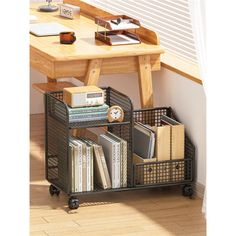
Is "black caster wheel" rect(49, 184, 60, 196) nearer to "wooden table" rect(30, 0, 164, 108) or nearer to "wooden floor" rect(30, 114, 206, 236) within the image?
"wooden floor" rect(30, 114, 206, 236)

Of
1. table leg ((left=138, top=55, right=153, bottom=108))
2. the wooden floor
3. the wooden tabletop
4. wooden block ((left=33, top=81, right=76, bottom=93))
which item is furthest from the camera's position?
wooden block ((left=33, top=81, right=76, bottom=93))

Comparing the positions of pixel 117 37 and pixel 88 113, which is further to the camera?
pixel 117 37

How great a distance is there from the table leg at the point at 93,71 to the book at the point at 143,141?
32cm

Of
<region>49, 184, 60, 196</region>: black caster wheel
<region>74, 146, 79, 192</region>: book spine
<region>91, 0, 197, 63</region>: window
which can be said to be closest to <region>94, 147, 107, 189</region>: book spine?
<region>74, 146, 79, 192</region>: book spine

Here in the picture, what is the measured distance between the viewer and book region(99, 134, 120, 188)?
4906mm

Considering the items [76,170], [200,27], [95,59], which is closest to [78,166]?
[76,170]

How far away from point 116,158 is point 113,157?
0.02m

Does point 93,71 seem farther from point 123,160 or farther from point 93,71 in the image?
point 123,160

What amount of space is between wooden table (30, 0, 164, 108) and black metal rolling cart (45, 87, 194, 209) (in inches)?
5.3

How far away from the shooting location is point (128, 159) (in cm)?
498

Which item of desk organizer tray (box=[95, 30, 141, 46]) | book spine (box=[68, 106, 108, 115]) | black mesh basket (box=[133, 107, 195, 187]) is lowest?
black mesh basket (box=[133, 107, 195, 187])

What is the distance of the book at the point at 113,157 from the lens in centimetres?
491
